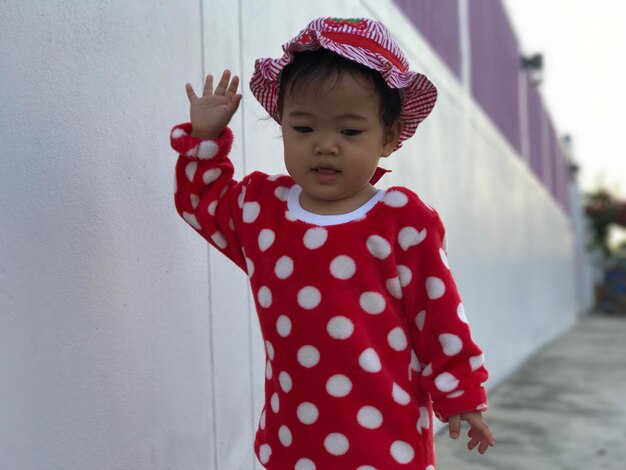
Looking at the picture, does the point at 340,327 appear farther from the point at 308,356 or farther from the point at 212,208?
the point at 212,208

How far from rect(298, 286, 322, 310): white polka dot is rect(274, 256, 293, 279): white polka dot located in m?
0.05

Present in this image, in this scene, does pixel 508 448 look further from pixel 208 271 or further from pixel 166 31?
pixel 166 31

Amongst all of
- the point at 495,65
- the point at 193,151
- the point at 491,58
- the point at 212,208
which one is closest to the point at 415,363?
the point at 212,208

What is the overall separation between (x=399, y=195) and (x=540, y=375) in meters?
5.78

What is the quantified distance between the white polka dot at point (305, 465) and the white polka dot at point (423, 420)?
0.21m

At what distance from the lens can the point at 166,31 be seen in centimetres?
203

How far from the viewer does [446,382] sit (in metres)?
1.49

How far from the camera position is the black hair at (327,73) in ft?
→ 4.91

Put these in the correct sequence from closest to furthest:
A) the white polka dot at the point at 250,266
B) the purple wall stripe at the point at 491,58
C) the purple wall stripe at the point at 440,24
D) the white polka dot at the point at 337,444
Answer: the white polka dot at the point at 337,444, the white polka dot at the point at 250,266, the purple wall stripe at the point at 440,24, the purple wall stripe at the point at 491,58

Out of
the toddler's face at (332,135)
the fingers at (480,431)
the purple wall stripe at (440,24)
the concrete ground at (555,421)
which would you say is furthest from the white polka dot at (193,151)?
the purple wall stripe at (440,24)

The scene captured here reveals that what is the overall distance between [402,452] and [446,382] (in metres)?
0.15

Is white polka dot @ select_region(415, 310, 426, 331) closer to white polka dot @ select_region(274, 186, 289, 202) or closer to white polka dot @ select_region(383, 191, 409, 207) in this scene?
white polka dot @ select_region(383, 191, 409, 207)

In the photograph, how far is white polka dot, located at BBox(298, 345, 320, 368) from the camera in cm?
149

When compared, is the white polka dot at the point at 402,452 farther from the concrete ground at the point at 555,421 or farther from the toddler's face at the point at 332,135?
the concrete ground at the point at 555,421
